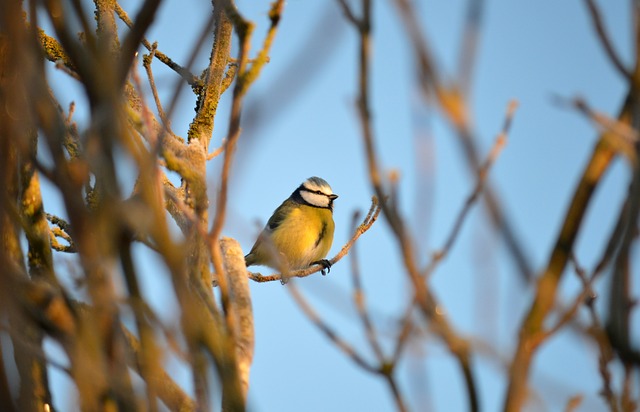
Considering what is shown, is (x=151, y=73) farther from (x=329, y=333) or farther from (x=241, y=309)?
(x=329, y=333)

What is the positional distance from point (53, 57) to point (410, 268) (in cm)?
345

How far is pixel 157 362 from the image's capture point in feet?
3.23

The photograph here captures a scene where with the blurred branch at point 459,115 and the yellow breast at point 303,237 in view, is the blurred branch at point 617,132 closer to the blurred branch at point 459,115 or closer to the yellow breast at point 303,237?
the blurred branch at point 459,115

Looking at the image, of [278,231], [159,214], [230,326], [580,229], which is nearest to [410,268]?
[580,229]

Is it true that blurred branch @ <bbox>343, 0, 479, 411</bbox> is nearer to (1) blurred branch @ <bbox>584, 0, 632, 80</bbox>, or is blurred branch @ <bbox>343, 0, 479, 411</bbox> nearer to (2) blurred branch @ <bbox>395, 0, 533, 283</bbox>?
(2) blurred branch @ <bbox>395, 0, 533, 283</bbox>

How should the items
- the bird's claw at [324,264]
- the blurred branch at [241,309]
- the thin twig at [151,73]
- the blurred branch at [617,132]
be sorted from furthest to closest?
the bird's claw at [324,264], the thin twig at [151,73], the blurred branch at [241,309], the blurred branch at [617,132]

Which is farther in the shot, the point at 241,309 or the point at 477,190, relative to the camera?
the point at 241,309

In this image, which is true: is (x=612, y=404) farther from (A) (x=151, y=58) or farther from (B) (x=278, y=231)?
(B) (x=278, y=231)

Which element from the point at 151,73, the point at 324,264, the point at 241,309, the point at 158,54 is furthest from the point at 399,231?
the point at 324,264

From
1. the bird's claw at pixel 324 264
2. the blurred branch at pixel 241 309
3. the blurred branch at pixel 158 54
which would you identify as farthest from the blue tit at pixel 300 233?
the blurred branch at pixel 241 309

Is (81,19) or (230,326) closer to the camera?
(81,19)

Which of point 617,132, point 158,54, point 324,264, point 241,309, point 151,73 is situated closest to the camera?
point 617,132

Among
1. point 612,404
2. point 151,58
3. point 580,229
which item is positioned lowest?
point 612,404

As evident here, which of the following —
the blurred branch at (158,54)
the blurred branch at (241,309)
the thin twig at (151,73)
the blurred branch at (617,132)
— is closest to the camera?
the blurred branch at (617,132)
